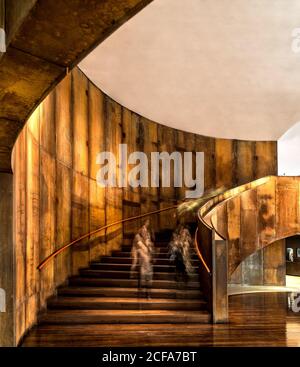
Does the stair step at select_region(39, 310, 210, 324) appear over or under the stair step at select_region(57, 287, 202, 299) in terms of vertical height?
under

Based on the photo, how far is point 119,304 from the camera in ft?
18.3

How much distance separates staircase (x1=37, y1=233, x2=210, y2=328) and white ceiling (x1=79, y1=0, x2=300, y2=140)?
3882mm

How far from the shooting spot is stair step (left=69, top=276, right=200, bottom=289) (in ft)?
20.3

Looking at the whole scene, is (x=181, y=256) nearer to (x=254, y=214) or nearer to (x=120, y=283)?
(x=120, y=283)

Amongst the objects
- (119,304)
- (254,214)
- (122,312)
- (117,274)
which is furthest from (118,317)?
(254,214)

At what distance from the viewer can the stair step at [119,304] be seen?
553cm

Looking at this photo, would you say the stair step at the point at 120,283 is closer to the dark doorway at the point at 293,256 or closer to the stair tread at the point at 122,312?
the stair tread at the point at 122,312

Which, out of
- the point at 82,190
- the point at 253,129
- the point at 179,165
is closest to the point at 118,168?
the point at 82,190

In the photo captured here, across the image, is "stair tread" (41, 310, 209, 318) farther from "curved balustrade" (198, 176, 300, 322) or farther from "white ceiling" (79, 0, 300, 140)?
"white ceiling" (79, 0, 300, 140)

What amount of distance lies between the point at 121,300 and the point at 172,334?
1.16m

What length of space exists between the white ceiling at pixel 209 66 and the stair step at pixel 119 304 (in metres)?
4.32

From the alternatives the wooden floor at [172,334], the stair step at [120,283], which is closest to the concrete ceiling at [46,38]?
the wooden floor at [172,334]

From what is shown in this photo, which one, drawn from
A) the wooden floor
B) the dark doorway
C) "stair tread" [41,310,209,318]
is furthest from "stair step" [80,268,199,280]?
the dark doorway

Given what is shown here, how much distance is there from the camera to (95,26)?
1619 mm
